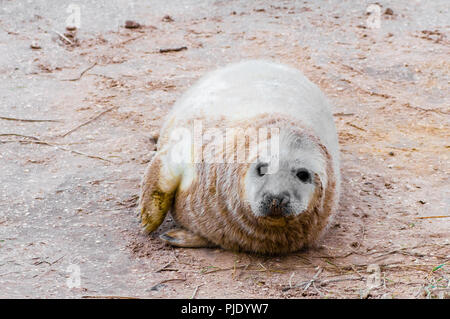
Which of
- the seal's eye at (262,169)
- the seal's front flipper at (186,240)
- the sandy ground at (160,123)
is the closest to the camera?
the seal's eye at (262,169)

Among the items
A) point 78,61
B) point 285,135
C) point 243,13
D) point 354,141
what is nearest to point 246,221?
point 285,135

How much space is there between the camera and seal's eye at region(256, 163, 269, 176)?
13.5 ft

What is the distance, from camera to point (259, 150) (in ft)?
14.1

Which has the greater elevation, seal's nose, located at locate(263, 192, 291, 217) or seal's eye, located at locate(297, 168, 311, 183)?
seal's eye, located at locate(297, 168, 311, 183)

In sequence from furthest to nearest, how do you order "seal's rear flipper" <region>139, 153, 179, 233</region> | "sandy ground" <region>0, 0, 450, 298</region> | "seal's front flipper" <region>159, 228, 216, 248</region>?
1. "seal's rear flipper" <region>139, 153, 179, 233</region>
2. "seal's front flipper" <region>159, 228, 216, 248</region>
3. "sandy ground" <region>0, 0, 450, 298</region>

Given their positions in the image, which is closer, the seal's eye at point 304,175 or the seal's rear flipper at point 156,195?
the seal's eye at point 304,175

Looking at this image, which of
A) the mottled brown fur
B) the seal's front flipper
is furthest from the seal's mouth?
the seal's front flipper

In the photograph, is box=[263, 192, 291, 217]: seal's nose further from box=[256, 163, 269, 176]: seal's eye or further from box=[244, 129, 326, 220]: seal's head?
box=[256, 163, 269, 176]: seal's eye

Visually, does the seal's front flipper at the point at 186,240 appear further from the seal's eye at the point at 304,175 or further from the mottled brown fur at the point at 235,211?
the seal's eye at the point at 304,175

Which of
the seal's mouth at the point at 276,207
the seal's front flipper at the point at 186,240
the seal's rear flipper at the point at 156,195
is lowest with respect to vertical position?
the seal's front flipper at the point at 186,240

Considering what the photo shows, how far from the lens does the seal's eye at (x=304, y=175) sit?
413cm

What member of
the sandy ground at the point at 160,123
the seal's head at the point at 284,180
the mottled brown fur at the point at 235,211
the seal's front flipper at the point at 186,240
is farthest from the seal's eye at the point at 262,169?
the seal's front flipper at the point at 186,240

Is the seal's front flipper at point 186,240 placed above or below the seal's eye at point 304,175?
below

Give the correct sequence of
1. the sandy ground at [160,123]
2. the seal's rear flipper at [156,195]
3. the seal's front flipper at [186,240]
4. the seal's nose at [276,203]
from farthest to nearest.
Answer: the seal's rear flipper at [156,195]
the seal's front flipper at [186,240]
the sandy ground at [160,123]
the seal's nose at [276,203]
